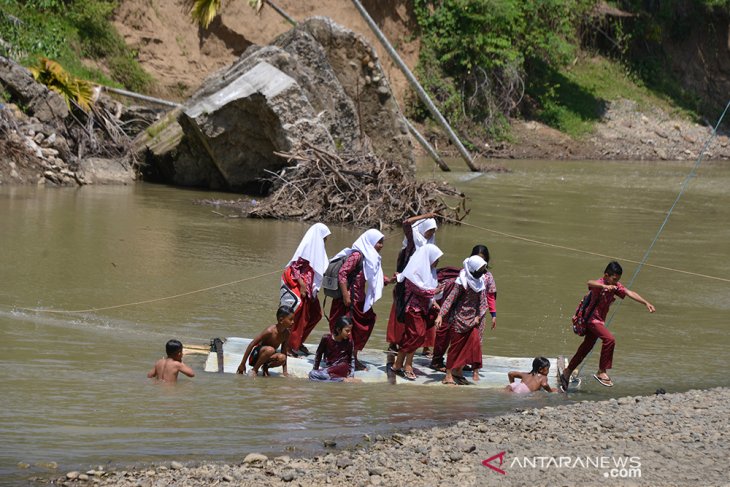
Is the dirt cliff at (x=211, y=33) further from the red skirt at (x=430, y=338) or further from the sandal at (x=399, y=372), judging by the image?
the sandal at (x=399, y=372)

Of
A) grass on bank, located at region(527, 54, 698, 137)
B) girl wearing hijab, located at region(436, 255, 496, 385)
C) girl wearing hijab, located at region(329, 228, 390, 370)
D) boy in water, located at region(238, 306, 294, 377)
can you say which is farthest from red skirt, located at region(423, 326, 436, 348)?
grass on bank, located at region(527, 54, 698, 137)

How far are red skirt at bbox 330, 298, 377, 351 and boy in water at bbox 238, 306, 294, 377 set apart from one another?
65 cm

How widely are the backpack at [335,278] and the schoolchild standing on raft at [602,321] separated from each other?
196 cm

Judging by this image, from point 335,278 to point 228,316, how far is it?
2174 mm

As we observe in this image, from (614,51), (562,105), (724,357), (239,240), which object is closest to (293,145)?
(239,240)

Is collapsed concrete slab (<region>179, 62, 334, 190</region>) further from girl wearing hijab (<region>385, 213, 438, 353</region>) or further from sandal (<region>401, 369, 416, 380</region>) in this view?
sandal (<region>401, 369, 416, 380</region>)

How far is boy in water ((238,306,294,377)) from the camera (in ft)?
28.4

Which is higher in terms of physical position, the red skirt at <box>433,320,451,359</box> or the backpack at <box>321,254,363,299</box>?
the backpack at <box>321,254,363,299</box>

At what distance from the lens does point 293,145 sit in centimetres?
1838

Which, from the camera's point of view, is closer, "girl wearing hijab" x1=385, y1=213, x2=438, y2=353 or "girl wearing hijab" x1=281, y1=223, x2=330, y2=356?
"girl wearing hijab" x1=385, y1=213, x2=438, y2=353

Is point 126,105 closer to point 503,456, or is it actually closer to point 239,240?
point 239,240

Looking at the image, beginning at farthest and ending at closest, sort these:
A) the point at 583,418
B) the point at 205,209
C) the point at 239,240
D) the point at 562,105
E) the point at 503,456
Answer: the point at 562,105 → the point at 205,209 → the point at 239,240 → the point at 583,418 → the point at 503,456

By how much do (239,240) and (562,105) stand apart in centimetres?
2323

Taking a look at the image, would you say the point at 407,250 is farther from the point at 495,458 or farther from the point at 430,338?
the point at 495,458
